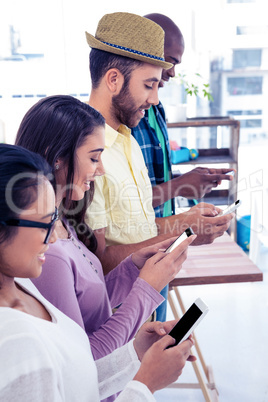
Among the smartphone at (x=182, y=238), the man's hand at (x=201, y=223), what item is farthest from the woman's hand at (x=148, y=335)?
the man's hand at (x=201, y=223)

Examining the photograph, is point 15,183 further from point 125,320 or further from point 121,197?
point 121,197

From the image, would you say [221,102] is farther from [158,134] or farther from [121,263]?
[121,263]

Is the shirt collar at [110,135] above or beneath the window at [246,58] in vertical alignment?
beneath

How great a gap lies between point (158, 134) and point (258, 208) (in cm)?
179

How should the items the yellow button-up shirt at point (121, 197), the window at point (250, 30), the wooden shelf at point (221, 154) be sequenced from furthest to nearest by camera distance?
the window at point (250, 30) → the wooden shelf at point (221, 154) → the yellow button-up shirt at point (121, 197)

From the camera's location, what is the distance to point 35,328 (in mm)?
651

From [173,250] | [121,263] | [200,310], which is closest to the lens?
[200,310]

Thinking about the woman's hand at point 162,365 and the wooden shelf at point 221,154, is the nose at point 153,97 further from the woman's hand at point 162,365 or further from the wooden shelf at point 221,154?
the wooden shelf at point 221,154

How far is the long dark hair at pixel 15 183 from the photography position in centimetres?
67

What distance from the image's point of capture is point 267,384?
90.4 inches

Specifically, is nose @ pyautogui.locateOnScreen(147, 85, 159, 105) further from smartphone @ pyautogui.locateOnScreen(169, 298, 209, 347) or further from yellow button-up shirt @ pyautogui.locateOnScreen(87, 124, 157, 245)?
smartphone @ pyautogui.locateOnScreen(169, 298, 209, 347)

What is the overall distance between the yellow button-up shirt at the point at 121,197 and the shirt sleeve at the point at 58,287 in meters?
0.38

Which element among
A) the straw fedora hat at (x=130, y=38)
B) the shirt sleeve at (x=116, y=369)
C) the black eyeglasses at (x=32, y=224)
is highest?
the straw fedora hat at (x=130, y=38)

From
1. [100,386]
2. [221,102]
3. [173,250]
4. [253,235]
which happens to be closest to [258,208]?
[253,235]
